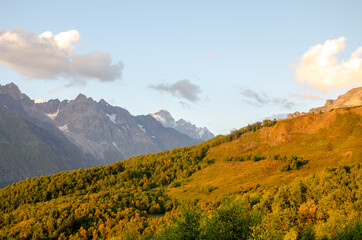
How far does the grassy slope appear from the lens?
14338cm

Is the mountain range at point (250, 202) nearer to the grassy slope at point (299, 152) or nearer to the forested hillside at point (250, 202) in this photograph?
the forested hillside at point (250, 202)

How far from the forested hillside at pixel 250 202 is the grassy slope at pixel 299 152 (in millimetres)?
542

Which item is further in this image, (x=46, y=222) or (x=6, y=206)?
(x=6, y=206)

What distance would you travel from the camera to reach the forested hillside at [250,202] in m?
54.8

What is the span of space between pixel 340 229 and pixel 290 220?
18297mm

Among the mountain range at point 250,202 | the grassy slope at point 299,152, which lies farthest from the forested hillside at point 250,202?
the grassy slope at point 299,152

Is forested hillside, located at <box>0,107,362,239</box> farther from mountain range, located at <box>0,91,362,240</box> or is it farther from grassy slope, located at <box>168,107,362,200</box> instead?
grassy slope, located at <box>168,107,362,200</box>

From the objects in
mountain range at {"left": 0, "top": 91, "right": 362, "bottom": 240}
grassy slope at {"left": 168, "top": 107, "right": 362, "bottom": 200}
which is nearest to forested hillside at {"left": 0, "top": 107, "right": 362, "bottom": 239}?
mountain range at {"left": 0, "top": 91, "right": 362, "bottom": 240}

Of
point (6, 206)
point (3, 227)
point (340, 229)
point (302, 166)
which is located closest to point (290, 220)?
point (340, 229)

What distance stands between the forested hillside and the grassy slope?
1.78 ft

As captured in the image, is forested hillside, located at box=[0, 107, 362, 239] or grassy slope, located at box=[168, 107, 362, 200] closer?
forested hillside, located at box=[0, 107, 362, 239]

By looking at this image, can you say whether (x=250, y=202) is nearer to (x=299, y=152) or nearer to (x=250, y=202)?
(x=250, y=202)

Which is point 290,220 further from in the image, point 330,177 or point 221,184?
point 221,184

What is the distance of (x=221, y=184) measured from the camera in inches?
6526
